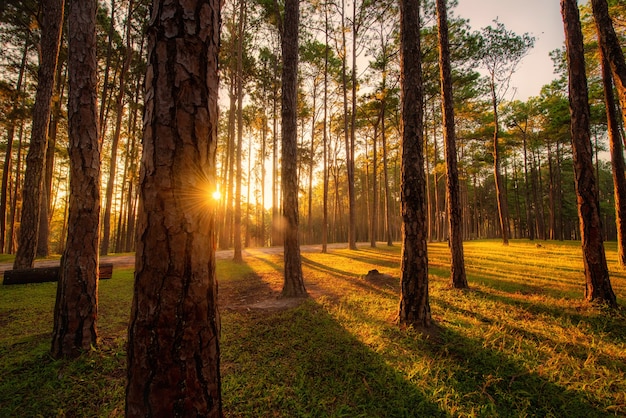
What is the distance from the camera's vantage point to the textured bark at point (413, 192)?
429cm

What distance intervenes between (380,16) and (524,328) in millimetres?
19001

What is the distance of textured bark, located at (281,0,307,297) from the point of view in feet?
21.1

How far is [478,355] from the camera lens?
330 centimetres

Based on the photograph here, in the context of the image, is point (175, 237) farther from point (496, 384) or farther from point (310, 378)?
point (496, 384)

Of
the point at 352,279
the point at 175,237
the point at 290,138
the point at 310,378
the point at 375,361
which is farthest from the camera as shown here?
the point at 352,279

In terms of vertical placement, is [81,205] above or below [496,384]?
above

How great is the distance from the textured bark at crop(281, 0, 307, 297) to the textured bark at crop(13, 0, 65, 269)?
7.50 metres

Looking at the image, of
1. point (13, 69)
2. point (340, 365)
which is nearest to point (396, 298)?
point (340, 365)

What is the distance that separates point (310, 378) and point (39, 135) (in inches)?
415

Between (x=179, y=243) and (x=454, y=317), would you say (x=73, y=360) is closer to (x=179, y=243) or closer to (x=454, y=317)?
(x=179, y=243)

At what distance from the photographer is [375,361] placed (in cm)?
324

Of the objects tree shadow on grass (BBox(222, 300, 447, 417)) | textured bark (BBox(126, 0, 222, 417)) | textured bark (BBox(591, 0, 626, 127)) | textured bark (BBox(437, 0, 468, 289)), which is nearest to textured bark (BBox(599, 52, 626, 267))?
textured bark (BBox(591, 0, 626, 127))

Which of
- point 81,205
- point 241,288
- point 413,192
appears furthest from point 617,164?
point 81,205

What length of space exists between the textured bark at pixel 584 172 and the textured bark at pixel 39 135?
13772mm
